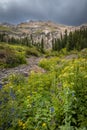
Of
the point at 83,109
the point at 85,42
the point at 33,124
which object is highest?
the point at 83,109

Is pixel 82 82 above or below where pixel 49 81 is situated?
above

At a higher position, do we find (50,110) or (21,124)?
(50,110)

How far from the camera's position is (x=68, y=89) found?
17.6 ft

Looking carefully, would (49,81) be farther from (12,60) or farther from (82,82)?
(12,60)

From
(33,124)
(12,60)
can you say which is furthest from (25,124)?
(12,60)

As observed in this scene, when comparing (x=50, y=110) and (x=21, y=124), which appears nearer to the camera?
(x=50, y=110)

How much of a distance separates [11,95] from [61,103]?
1478 millimetres

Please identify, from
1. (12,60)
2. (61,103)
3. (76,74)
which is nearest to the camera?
(61,103)

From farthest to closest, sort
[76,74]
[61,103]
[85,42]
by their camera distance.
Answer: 1. [85,42]
2. [76,74]
3. [61,103]

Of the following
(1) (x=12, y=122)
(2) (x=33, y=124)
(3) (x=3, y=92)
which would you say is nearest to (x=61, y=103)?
(2) (x=33, y=124)

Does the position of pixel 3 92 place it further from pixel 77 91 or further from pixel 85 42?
pixel 85 42

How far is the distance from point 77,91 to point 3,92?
6.87 ft

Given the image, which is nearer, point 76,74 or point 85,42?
point 76,74

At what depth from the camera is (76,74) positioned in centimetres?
609
